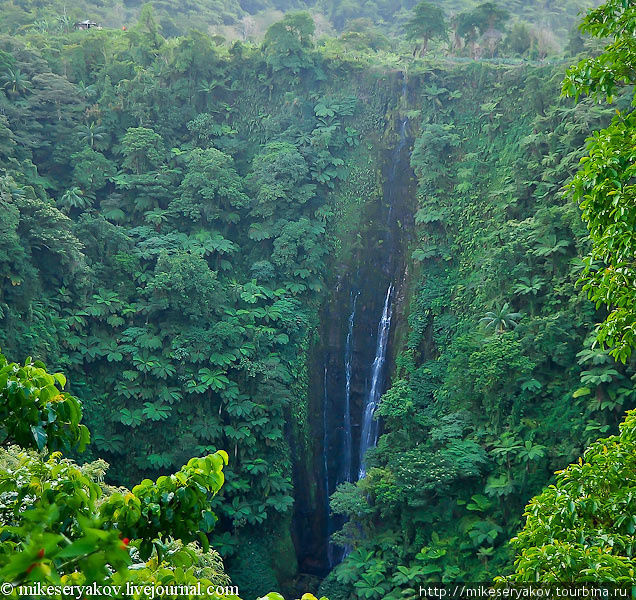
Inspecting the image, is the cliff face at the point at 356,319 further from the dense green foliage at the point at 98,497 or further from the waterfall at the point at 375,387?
the dense green foliage at the point at 98,497

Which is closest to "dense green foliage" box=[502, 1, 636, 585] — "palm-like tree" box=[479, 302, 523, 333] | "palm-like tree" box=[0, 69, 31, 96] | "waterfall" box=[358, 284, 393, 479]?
"palm-like tree" box=[479, 302, 523, 333]

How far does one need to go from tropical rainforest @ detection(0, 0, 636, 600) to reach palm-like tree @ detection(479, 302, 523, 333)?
0.05 metres

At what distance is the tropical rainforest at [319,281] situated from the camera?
11438 mm

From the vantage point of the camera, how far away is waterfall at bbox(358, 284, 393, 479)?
14672 mm

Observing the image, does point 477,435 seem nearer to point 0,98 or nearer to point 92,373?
point 92,373

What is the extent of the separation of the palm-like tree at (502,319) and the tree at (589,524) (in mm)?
8590

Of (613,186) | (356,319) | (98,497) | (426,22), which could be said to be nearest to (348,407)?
(356,319)

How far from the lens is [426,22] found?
19.4 meters

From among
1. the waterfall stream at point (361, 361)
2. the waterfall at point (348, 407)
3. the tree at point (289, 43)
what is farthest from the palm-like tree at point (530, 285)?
the tree at point (289, 43)

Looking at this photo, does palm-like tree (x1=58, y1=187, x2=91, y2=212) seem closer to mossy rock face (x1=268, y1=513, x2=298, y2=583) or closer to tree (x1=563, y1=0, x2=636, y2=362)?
mossy rock face (x1=268, y1=513, x2=298, y2=583)

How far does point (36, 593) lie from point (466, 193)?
1516 cm

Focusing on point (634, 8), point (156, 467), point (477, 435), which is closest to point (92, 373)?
point (156, 467)

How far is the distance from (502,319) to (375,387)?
3.97m

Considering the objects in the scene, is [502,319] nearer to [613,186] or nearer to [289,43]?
[613,186]
